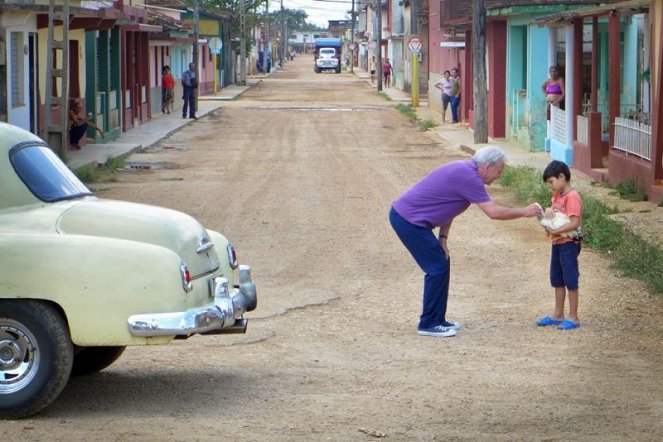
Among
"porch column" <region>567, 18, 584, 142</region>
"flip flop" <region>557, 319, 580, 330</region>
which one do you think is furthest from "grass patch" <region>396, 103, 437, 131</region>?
"flip flop" <region>557, 319, 580, 330</region>

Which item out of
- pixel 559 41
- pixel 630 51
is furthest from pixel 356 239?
pixel 559 41

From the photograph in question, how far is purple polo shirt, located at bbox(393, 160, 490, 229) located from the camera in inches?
368

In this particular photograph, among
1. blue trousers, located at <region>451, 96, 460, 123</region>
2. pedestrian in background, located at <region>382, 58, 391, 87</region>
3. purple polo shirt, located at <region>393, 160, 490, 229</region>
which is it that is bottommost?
purple polo shirt, located at <region>393, 160, 490, 229</region>

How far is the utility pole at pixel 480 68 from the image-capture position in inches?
1137

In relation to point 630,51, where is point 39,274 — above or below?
below

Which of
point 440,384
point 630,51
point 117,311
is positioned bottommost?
point 440,384

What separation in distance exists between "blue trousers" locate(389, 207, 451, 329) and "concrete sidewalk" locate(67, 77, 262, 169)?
1406 centimetres

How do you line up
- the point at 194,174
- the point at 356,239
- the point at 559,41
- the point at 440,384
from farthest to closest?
the point at 559,41
the point at 194,174
the point at 356,239
the point at 440,384

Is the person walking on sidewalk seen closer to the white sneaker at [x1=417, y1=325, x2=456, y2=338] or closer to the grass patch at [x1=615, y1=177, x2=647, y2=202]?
the grass patch at [x1=615, y1=177, x2=647, y2=202]

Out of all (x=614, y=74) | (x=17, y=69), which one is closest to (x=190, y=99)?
(x=17, y=69)

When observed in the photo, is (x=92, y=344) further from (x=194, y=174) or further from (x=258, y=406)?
(x=194, y=174)

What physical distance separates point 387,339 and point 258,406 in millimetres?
2214

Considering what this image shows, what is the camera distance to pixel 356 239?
48.1 feet

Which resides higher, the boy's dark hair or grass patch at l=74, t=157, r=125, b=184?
the boy's dark hair
